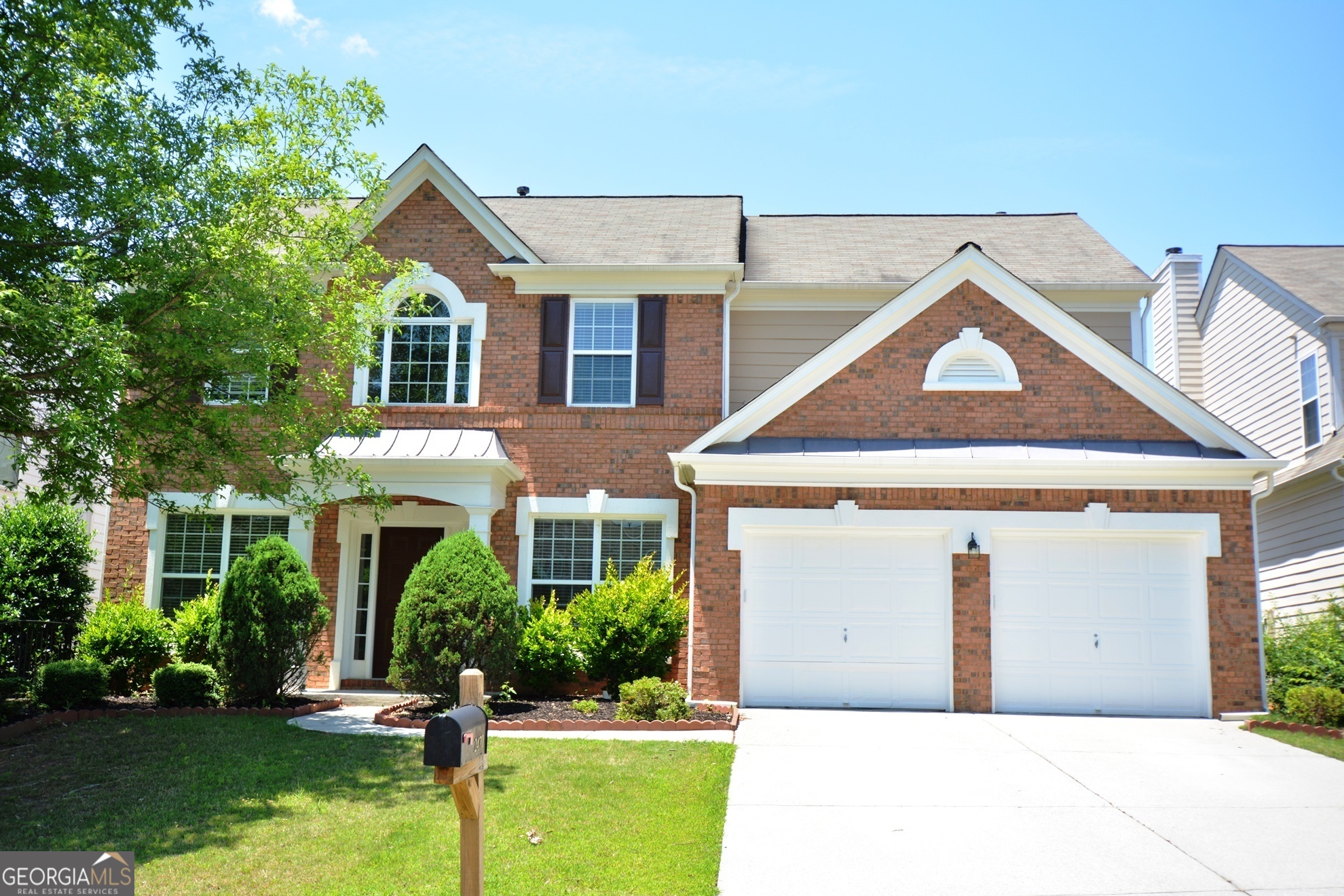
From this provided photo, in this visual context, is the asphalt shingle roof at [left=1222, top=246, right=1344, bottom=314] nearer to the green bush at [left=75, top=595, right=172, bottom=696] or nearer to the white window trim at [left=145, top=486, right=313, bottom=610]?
the white window trim at [left=145, top=486, right=313, bottom=610]

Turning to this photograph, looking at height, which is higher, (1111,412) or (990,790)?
(1111,412)

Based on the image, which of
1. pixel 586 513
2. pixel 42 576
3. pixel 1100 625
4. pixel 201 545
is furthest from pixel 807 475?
pixel 42 576

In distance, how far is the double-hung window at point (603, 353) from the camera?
15.3 metres

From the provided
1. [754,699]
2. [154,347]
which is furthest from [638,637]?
[154,347]

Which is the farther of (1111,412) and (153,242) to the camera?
(1111,412)

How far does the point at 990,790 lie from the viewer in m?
8.49

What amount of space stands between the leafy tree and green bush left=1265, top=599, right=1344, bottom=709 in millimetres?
11822

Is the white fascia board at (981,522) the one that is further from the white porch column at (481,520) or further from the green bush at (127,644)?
the green bush at (127,644)

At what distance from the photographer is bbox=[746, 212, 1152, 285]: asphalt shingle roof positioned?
53.9 ft

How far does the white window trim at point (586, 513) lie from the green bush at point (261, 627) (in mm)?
3083

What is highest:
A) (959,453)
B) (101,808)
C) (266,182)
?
(266,182)

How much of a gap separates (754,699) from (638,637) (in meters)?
1.64

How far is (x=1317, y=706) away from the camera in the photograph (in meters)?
11.6

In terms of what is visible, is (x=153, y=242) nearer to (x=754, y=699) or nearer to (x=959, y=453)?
(x=754, y=699)
